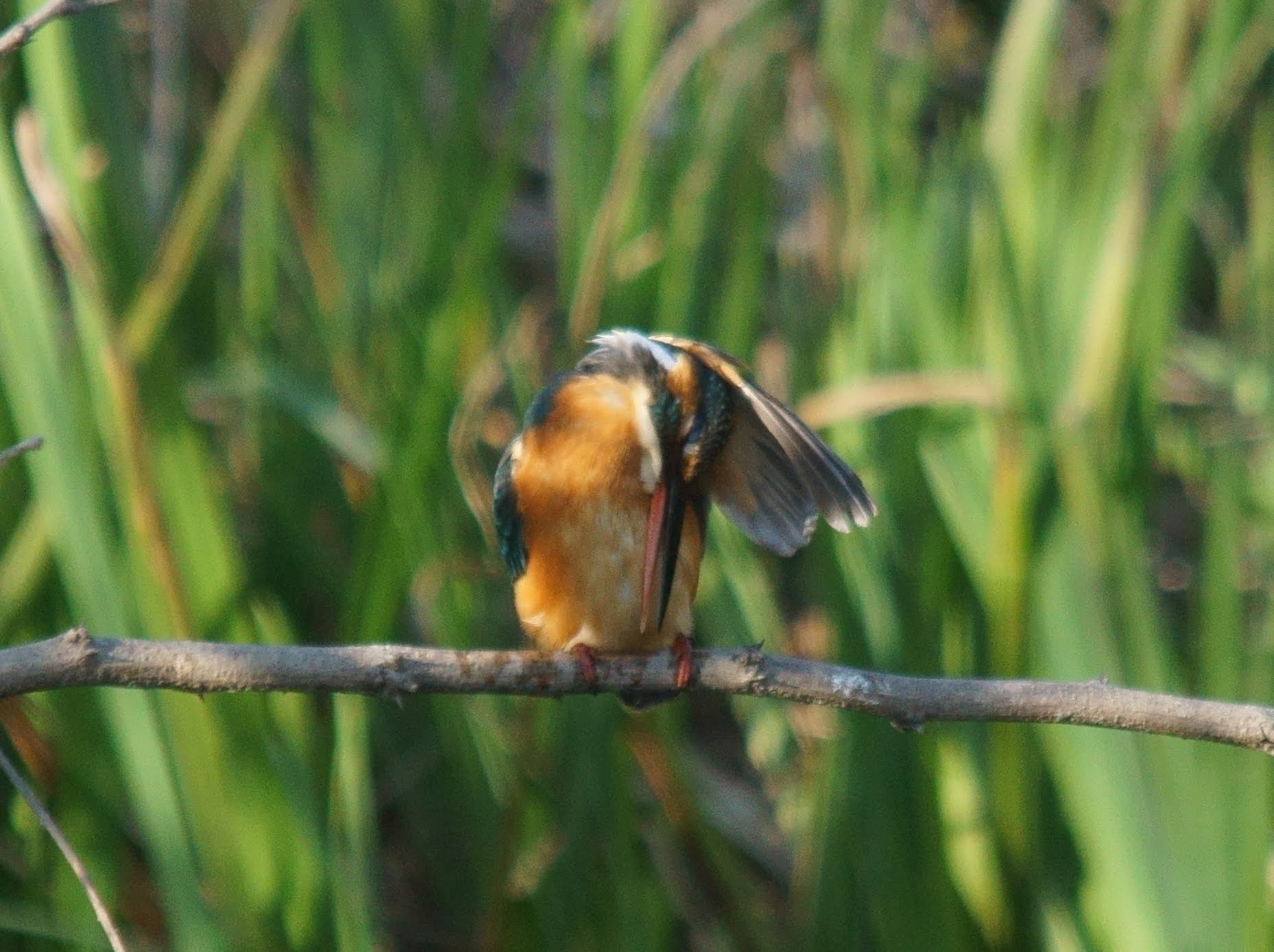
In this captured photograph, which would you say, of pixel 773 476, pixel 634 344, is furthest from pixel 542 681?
pixel 634 344

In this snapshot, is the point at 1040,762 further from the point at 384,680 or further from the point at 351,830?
the point at 384,680

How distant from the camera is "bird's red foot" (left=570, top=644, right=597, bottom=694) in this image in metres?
1.44

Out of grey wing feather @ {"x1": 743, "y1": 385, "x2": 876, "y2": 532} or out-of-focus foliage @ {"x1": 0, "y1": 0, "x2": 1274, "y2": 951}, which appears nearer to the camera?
grey wing feather @ {"x1": 743, "y1": 385, "x2": 876, "y2": 532}

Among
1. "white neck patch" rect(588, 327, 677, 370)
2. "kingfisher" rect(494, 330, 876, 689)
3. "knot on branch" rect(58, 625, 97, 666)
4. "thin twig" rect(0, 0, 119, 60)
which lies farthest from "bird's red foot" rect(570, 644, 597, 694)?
"thin twig" rect(0, 0, 119, 60)

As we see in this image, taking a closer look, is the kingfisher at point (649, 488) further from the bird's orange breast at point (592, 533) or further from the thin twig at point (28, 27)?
the thin twig at point (28, 27)

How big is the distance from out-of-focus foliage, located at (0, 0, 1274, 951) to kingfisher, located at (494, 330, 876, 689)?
0.19 metres

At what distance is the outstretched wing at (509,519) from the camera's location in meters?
1.90

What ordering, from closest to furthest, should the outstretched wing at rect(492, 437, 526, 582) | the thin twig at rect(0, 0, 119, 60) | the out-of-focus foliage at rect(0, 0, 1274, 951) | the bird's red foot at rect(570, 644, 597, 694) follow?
1. the thin twig at rect(0, 0, 119, 60)
2. the bird's red foot at rect(570, 644, 597, 694)
3. the out-of-focus foliage at rect(0, 0, 1274, 951)
4. the outstretched wing at rect(492, 437, 526, 582)

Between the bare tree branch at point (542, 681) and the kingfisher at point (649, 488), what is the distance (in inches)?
10.6

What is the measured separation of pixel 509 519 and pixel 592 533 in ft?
0.70

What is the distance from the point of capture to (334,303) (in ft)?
8.50

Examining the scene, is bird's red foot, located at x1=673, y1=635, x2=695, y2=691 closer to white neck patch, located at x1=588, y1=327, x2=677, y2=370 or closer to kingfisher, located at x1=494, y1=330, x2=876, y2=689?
kingfisher, located at x1=494, y1=330, x2=876, y2=689

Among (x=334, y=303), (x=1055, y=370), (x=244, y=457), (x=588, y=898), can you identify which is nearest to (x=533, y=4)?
(x=334, y=303)

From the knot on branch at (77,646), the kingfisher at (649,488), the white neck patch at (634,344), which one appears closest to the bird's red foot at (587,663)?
the kingfisher at (649,488)
